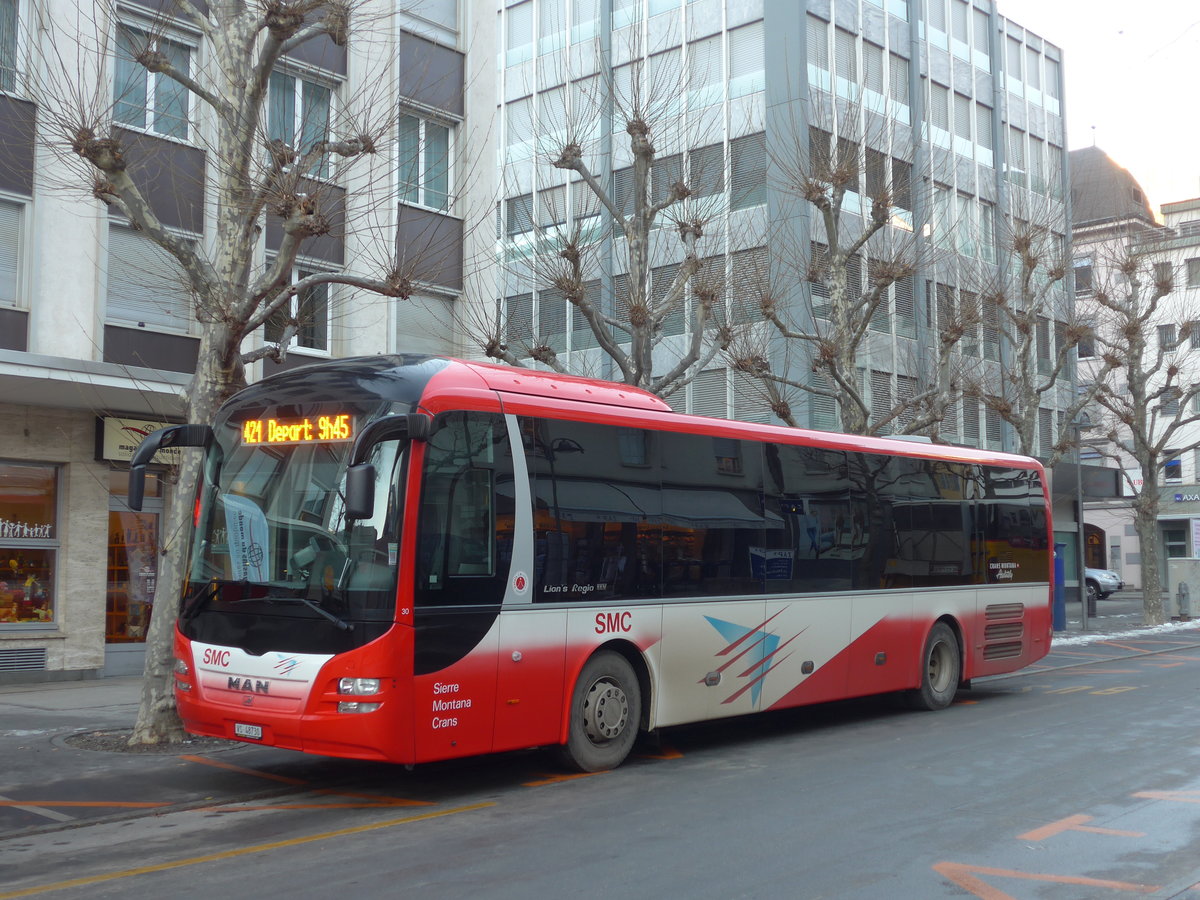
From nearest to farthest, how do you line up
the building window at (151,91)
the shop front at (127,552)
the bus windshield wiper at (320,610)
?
the bus windshield wiper at (320,610), the building window at (151,91), the shop front at (127,552)

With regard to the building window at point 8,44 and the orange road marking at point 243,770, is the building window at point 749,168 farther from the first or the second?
the orange road marking at point 243,770

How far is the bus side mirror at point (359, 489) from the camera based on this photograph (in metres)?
7.67

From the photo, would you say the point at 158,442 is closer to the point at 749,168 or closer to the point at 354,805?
the point at 354,805

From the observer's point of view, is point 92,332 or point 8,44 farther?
point 92,332

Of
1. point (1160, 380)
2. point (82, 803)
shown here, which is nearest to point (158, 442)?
point (82, 803)

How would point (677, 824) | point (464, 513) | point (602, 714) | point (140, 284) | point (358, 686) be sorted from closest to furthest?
point (677, 824)
point (358, 686)
point (464, 513)
point (602, 714)
point (140, 284)

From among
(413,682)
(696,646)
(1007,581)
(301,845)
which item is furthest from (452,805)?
(1007,581)

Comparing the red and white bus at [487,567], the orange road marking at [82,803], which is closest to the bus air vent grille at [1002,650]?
the red and white bus at [487,567]

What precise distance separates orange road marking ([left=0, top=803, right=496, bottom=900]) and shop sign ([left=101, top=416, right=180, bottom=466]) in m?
9.68

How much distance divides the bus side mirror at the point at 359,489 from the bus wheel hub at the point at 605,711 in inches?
117

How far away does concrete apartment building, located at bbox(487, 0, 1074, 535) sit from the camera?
1159 inches

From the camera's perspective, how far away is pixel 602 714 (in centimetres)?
993

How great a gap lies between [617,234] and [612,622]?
21553mm

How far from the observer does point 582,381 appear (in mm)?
10523
